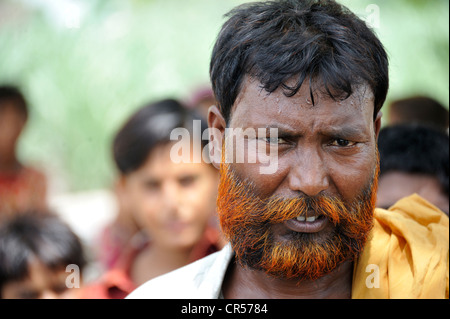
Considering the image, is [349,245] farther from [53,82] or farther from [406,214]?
[53,82]

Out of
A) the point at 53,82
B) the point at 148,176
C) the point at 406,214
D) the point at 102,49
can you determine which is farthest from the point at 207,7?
the point at 406,214

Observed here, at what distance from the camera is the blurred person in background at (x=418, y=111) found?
4.64 m

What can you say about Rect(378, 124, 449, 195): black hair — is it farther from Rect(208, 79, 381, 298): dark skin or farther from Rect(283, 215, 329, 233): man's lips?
Rect(283, 215, 329, 233): man's lips

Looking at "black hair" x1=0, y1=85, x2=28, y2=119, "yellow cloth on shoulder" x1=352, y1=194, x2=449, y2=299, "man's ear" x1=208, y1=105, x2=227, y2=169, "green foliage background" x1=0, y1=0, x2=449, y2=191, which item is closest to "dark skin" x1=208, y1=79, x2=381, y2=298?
"man's ear" x1=208, y1=105, x2=227, y2=169

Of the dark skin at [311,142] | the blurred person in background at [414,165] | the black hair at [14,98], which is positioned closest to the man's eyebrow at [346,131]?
the dark skin at [311,142]

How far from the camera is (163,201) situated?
3582mm

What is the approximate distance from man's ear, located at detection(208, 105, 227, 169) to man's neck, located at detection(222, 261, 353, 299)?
0.43 m

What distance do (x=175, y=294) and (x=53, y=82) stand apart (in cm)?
541

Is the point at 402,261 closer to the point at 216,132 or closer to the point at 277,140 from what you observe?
the point at 277,140

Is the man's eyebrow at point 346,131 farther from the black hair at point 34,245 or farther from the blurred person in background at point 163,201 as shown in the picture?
the black hair at point 34,245

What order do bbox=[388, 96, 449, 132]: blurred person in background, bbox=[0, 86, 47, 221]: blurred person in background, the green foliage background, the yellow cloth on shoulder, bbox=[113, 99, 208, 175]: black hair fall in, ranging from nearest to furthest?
1. the yellow cloth on shoulder
2. bbox=[113, 99, 208, 175]: black hair
3. bbox=[388, 96, 449, 132]: blurred person in background
4. bbox=[0, 86, 47, 221]: blurred person in background
5. the green foliage background

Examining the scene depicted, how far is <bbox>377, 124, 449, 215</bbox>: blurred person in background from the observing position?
2.95m

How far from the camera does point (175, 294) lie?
6.77 ft

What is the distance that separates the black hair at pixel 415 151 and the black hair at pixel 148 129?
4.28 ft
